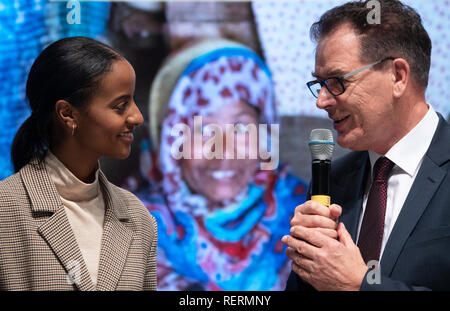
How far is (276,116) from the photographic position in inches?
133

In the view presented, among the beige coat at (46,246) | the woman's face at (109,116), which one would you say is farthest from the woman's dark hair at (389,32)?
the beige coat at (46,246)

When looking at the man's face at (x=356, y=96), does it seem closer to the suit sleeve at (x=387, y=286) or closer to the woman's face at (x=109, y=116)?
the suit sleeve at (x=387, y=286)

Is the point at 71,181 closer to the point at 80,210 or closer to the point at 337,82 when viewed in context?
the point at 80,210

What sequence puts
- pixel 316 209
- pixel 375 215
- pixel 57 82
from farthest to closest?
pixel 375 215 < pixel 57 82 < pixel 316 209

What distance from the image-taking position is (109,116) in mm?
1535

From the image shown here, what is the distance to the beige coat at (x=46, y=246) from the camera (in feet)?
4.60

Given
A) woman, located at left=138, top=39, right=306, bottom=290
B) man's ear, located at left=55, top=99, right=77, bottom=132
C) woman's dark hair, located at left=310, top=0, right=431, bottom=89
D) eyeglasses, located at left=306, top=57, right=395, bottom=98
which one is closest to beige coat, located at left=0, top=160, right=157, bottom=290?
man's ear, located at left=55, top=99, right=77, bottom=132

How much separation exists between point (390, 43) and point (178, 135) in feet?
6.13

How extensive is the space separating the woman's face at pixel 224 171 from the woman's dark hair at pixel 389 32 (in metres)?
1.57

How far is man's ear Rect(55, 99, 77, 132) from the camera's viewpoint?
1532mm

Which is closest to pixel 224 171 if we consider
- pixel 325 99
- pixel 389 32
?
pixel 325 99

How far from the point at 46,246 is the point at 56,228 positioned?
56 millimetres

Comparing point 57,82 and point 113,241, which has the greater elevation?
point 57,82

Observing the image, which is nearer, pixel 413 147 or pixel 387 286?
pixel 387 286
